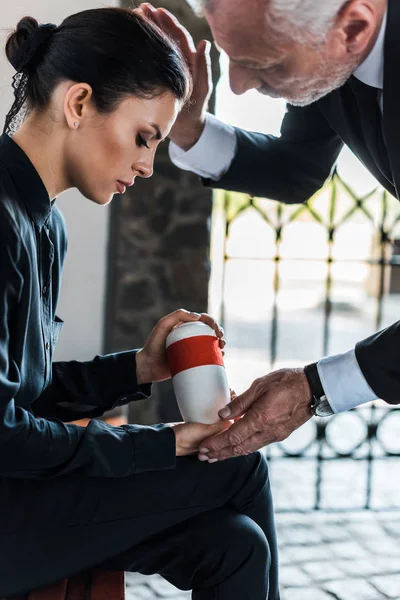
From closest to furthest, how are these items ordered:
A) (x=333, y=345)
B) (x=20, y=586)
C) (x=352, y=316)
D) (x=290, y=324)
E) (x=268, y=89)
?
(x=20, y=586) → (x=268, y=89) → (x=333, y=345) → (x=290, y=324) → (x=352, y=316)

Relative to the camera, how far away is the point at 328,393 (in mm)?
1835

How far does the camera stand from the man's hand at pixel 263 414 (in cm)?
161

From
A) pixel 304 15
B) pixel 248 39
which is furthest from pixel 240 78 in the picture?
pixel 304 15

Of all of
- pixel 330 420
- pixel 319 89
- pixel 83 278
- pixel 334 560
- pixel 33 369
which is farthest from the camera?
pixel 330 420

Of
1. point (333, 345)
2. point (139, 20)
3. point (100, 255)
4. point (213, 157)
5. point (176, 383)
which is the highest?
point (139, 20)

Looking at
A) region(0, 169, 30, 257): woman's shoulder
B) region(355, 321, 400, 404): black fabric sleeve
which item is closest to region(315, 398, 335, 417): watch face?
region(355, 321, 400, 404): black fabric sleeve

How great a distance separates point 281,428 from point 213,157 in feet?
2.71

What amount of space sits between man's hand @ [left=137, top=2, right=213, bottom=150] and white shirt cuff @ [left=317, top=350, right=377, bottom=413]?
76 centimetres

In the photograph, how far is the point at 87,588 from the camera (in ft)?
5.15

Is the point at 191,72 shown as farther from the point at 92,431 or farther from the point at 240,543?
the point at 240,543

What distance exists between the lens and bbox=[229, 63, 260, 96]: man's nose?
1.73 meters

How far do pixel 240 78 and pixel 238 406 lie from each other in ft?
2.26

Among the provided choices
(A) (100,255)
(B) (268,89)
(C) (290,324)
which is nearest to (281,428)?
(B) (268,89)

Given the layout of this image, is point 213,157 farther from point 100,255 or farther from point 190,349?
point 100,255
